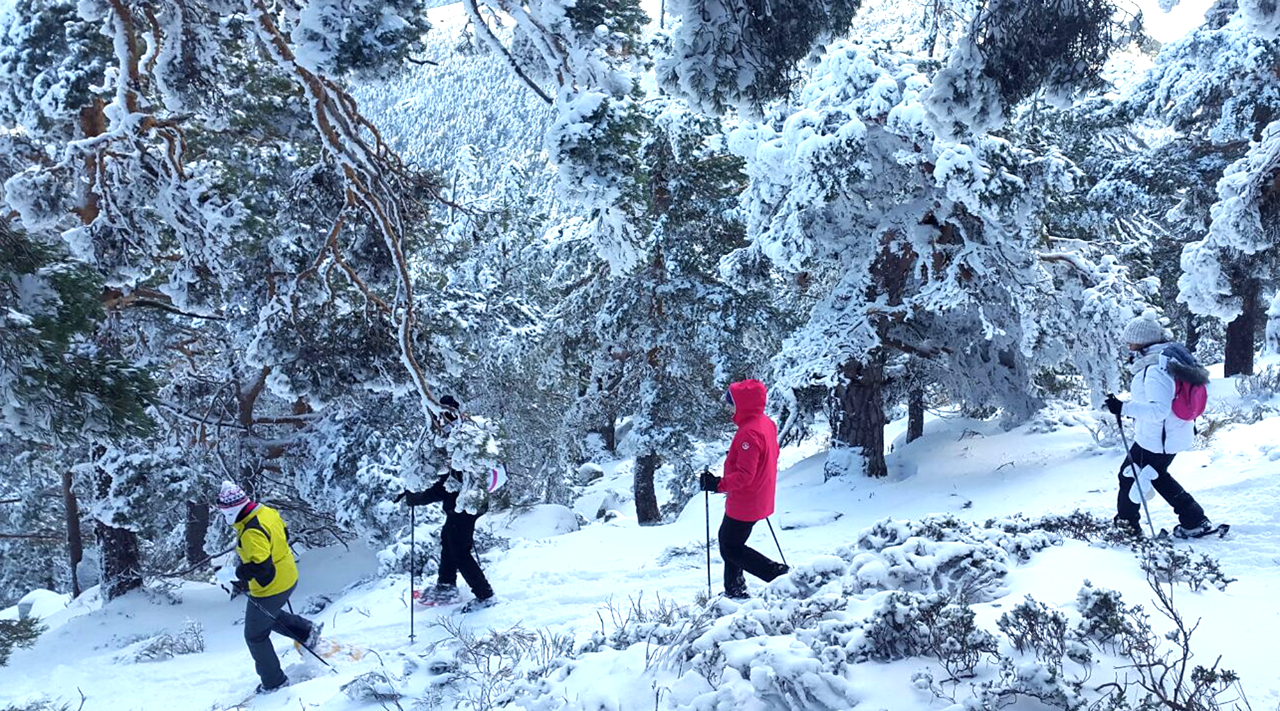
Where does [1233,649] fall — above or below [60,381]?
below

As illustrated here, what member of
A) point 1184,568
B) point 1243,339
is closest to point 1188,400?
point 1184,568

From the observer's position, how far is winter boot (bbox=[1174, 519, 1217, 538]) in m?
6.14

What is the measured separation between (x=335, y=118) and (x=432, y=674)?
3999mm

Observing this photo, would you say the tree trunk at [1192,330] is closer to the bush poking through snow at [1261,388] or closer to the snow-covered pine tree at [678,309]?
the bush poking through snow at [1261,388]

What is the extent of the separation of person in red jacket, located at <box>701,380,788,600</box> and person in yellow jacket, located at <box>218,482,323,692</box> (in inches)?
151

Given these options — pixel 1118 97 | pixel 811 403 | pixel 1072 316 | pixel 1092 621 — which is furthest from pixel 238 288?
pixel 1118 97

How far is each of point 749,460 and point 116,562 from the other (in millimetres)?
10527

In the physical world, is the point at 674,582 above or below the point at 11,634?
below

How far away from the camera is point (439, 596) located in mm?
8742

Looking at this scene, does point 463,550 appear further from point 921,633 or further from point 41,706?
point 921,633

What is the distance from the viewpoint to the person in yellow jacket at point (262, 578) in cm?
675

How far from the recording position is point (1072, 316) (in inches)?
455

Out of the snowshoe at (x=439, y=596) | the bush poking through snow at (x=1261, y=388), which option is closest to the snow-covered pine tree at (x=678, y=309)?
the snowshoe at (x=439, y=596)

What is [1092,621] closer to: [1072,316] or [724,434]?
[1072,316]
